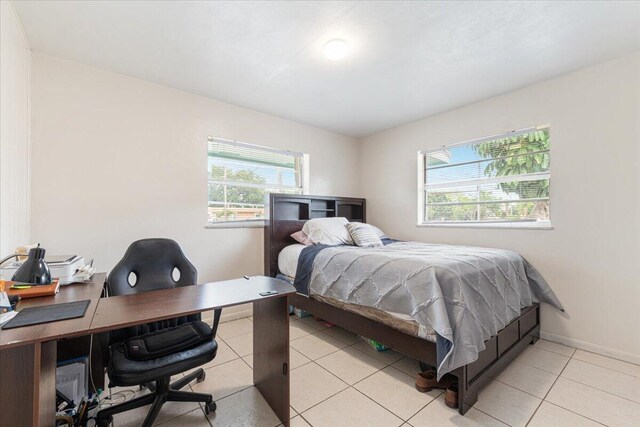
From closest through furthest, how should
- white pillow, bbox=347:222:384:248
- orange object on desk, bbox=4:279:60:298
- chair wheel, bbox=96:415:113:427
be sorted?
orange object on desk, bbox=4:279:60:298, chair wheel, bbox=96:415:113:427, white pillow, bbox=347:222:384:248

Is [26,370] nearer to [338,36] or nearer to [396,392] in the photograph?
[396,392]

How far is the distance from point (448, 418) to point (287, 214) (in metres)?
2.57

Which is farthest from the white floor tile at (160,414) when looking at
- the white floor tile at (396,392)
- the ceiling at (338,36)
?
the ceiling at (338,36)

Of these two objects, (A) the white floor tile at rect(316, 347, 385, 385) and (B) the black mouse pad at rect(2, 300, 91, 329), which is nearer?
(B) the black mouse pad at rect(2, 300, 91, 329)

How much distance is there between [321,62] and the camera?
2393 mm

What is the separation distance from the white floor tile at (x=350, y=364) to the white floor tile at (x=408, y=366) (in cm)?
13

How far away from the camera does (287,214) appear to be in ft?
11.8

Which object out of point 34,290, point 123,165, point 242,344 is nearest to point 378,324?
point 242,344

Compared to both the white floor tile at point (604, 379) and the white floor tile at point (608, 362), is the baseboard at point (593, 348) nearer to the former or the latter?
the white floor tile at point (608, 362)

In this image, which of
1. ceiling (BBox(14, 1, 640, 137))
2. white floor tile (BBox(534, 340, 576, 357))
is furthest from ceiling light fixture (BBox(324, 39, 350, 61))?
white floor tile (BBox(534, 340, 576, 357))

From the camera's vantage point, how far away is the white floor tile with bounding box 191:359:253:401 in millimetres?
1895

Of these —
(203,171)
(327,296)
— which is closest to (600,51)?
(327,296)

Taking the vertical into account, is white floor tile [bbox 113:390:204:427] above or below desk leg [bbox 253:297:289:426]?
below

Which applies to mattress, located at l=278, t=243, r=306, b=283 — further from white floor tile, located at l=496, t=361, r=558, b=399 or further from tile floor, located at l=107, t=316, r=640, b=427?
white floor tile, located at l=496, t=361, r=558, b=399
